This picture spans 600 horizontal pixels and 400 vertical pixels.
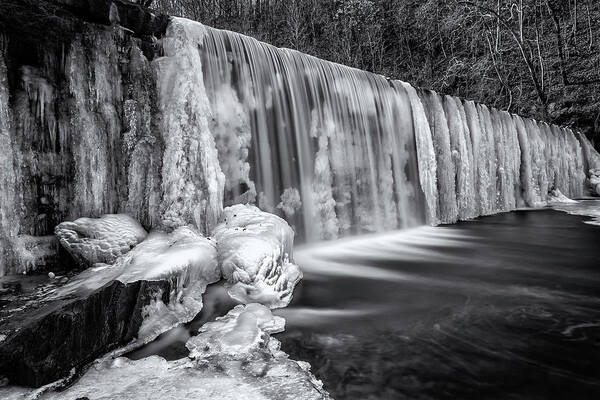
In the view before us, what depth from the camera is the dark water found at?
6.37 feet

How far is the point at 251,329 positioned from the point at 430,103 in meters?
7.72

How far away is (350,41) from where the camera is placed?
1948 centimetres

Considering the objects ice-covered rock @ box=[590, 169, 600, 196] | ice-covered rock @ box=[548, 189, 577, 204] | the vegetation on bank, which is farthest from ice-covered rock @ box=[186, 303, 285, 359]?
ice-covered rock @ box=[590, 169, 600, 196]

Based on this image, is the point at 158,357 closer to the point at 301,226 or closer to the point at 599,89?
the point at 301,226

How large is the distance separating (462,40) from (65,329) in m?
21.9

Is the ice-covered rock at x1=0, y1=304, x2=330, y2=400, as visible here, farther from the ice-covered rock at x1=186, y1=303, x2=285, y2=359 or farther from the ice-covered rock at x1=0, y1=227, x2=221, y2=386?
the ice-covered rock at x1=0, y1=227, x2=221, y2=386

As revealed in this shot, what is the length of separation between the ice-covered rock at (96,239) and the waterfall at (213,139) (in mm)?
352

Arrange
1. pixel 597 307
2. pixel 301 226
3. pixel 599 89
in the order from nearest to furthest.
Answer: pixel 597 307, pixel 301 226, pixel 599 89

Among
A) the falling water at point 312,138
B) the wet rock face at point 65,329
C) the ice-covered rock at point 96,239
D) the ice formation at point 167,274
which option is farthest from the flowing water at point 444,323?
the falling water at point 312,138

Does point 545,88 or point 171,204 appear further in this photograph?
point 545,88

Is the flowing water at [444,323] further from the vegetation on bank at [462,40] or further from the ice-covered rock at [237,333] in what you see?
the vegetation on bank at [462,40]

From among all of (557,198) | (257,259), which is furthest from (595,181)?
(257,259)

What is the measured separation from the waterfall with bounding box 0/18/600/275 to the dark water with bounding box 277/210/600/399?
4.99 ft

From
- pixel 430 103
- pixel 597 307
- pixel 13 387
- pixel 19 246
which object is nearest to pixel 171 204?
pixel 19 246
